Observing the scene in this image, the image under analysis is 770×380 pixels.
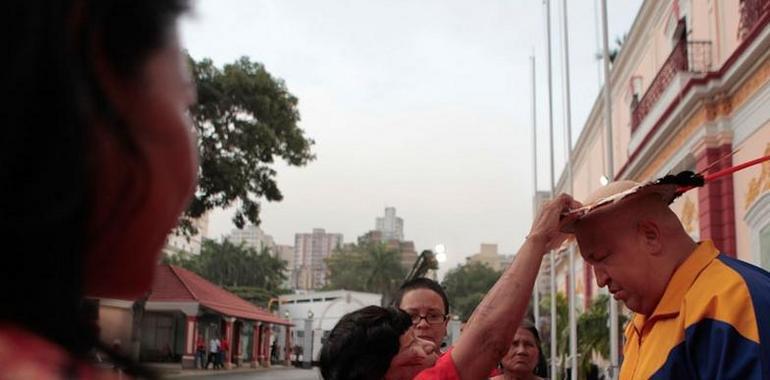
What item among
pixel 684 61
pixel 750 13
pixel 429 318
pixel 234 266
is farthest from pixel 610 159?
pixel 234 266

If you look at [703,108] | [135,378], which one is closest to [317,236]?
[703,108]

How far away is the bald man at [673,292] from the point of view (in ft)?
7.06

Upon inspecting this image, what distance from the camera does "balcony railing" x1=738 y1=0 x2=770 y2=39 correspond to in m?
9.06

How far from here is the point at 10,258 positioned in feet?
1.98

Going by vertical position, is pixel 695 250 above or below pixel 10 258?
above

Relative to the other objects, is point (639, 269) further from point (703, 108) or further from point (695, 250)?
point (703, 108)

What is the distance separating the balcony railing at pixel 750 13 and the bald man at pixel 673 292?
718 centimetres

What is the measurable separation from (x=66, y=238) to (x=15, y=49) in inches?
5.7

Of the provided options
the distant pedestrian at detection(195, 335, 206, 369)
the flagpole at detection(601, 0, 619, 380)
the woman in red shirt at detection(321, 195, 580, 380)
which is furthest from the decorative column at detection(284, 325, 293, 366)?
the woman in red shirt at detection(321, 195, 580, 380)

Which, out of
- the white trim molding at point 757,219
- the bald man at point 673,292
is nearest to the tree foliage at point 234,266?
the white trim molding at point 757,219

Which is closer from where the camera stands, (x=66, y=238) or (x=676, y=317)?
(x=66, y=238)

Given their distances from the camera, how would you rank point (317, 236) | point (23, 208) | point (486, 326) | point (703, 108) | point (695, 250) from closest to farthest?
point (23, 208)
point (486, 326)
point (695, 250)
point (703, 108)
point (317, 236)

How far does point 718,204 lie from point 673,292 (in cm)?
908

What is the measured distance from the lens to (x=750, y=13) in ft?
31.3
